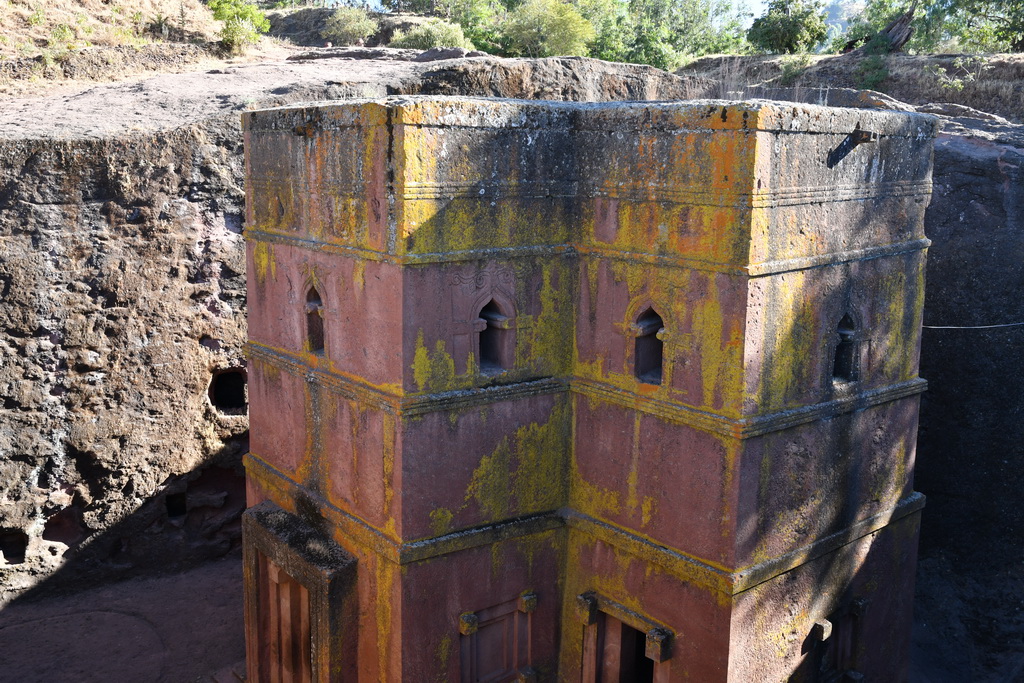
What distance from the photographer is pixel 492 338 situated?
6.27 m

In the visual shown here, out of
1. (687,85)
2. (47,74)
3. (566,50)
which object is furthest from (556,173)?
(566,50)

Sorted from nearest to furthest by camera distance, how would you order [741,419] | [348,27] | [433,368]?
1. [741,419]
2. [433,368]
3. [348,27]

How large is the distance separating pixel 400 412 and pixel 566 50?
1498cm

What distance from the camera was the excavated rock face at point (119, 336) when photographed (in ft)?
30.7

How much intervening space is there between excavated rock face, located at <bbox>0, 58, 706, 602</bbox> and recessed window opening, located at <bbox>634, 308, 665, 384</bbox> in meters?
5.63

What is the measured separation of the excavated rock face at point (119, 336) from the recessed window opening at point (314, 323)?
151 inches

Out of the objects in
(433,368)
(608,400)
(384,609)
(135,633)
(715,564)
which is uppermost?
(433,368)

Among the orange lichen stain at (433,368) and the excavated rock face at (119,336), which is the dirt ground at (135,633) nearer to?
the excavated rock face at (119,336)

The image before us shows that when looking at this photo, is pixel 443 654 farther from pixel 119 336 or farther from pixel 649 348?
pixel 119 336

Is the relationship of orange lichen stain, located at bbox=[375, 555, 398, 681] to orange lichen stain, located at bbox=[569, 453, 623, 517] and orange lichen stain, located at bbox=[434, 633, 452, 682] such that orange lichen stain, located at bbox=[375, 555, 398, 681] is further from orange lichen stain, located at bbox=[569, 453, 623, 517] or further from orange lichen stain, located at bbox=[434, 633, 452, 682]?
orange lichen stain, located at bbox=[569, 453, 623, 517]

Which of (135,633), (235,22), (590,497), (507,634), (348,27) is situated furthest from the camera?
(348,27)

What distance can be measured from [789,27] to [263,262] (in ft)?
56.4

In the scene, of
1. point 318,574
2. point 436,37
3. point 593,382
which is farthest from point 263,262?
point 436,37

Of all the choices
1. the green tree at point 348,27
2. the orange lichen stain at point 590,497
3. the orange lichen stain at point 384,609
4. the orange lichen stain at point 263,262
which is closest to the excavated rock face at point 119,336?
the orange lichen stain at point 263,262
